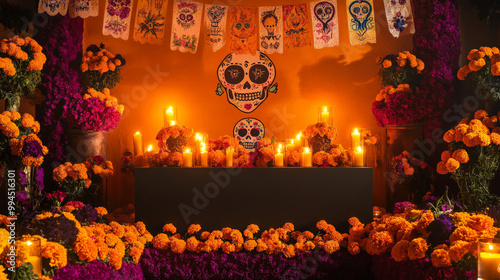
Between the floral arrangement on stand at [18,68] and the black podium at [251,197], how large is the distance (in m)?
1.40

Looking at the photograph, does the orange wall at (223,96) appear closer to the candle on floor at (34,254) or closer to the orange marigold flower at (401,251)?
the orange marigold flower at (401,251)

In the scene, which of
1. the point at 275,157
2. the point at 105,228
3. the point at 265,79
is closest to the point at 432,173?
the point at 275,157

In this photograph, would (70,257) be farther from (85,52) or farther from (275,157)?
(85,52)

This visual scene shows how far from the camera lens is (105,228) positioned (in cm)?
433

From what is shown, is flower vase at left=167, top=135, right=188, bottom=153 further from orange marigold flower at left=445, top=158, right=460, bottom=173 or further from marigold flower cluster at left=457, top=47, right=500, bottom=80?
marigold flower cluster at left=457, top=47, right=500, bottom=80

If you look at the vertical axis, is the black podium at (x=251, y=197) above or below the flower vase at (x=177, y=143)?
below

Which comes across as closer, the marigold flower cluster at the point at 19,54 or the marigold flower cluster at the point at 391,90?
the marigold flower cluster at the point at 19,54

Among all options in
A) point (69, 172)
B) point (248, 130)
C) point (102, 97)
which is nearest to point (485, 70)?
point (248, 130)

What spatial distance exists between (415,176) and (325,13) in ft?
6.78

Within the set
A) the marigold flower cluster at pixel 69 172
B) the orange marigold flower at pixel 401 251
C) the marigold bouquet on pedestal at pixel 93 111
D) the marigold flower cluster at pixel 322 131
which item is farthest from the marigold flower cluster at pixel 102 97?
the orange marigold flower at pixel 401 251

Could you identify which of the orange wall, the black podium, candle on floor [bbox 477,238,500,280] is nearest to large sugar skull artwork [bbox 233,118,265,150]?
the orange wall

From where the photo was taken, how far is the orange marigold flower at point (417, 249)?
3598 mm

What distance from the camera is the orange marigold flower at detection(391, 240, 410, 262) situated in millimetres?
3738

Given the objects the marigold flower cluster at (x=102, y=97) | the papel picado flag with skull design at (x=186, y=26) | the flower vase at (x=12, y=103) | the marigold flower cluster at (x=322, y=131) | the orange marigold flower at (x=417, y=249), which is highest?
the papel picado flag with skull design at (x=186, y=26)
